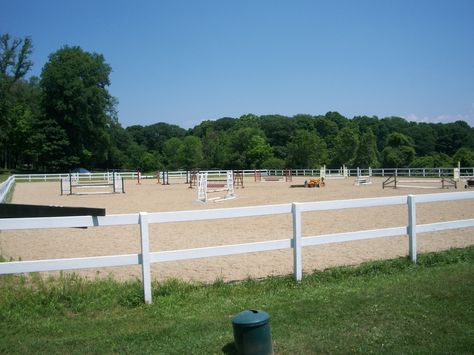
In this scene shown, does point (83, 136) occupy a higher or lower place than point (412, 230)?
higher

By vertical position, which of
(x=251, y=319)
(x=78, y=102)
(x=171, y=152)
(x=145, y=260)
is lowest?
(x=251, y=319)

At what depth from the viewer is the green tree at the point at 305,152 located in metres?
69.4

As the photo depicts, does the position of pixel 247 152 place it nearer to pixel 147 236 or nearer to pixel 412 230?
pixel 412 230

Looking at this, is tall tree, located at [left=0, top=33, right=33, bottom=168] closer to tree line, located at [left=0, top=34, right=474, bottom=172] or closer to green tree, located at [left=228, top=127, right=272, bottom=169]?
tree line, located at [left=0, top=34, right=474, bottom=172]

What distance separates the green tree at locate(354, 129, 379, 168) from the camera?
66.9 m

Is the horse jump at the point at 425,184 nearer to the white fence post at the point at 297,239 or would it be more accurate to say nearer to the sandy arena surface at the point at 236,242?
the sandy arena surface at the point at 236,242

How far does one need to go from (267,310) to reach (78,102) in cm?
7021

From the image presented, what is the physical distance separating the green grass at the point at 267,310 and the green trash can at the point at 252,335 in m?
0.27

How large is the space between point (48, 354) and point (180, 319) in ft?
4.65

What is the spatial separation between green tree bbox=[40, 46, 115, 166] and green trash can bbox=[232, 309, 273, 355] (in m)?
70.4

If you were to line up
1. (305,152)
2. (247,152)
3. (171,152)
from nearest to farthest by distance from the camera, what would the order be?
(305,152)
(247,152)
(171,152)

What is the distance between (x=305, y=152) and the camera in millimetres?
69750

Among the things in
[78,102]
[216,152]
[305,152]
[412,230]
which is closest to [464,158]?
[305,152]

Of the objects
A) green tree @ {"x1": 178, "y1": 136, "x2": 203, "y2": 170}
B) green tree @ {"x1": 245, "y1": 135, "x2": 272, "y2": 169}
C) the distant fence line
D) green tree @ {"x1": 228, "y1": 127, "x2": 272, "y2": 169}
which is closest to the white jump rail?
the distant fence line
